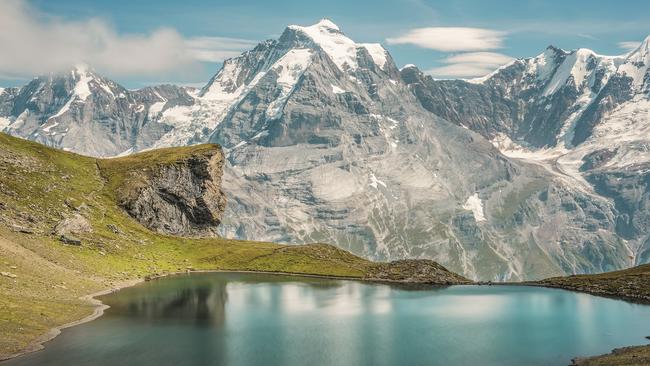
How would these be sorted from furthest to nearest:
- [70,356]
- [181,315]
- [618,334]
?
1. [181,315]
2. [618,334]
3. [70,356]

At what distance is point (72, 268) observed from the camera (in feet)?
597

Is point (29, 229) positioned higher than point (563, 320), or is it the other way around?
point (29, 229)

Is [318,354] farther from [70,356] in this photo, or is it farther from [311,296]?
[311,296]

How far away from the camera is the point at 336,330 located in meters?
138

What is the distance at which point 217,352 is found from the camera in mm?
114688

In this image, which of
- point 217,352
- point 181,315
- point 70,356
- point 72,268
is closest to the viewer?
point 70,356

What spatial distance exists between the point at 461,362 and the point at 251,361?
34509mm

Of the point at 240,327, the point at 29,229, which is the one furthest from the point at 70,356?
the point at 29,229

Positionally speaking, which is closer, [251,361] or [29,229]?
[251,361]

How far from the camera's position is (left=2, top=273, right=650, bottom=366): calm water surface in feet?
365

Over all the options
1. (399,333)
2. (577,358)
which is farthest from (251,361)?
(577,358)

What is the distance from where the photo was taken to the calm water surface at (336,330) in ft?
365

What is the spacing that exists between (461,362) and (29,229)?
5405 inches

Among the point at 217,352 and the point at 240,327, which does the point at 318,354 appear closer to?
the point at 217,352
